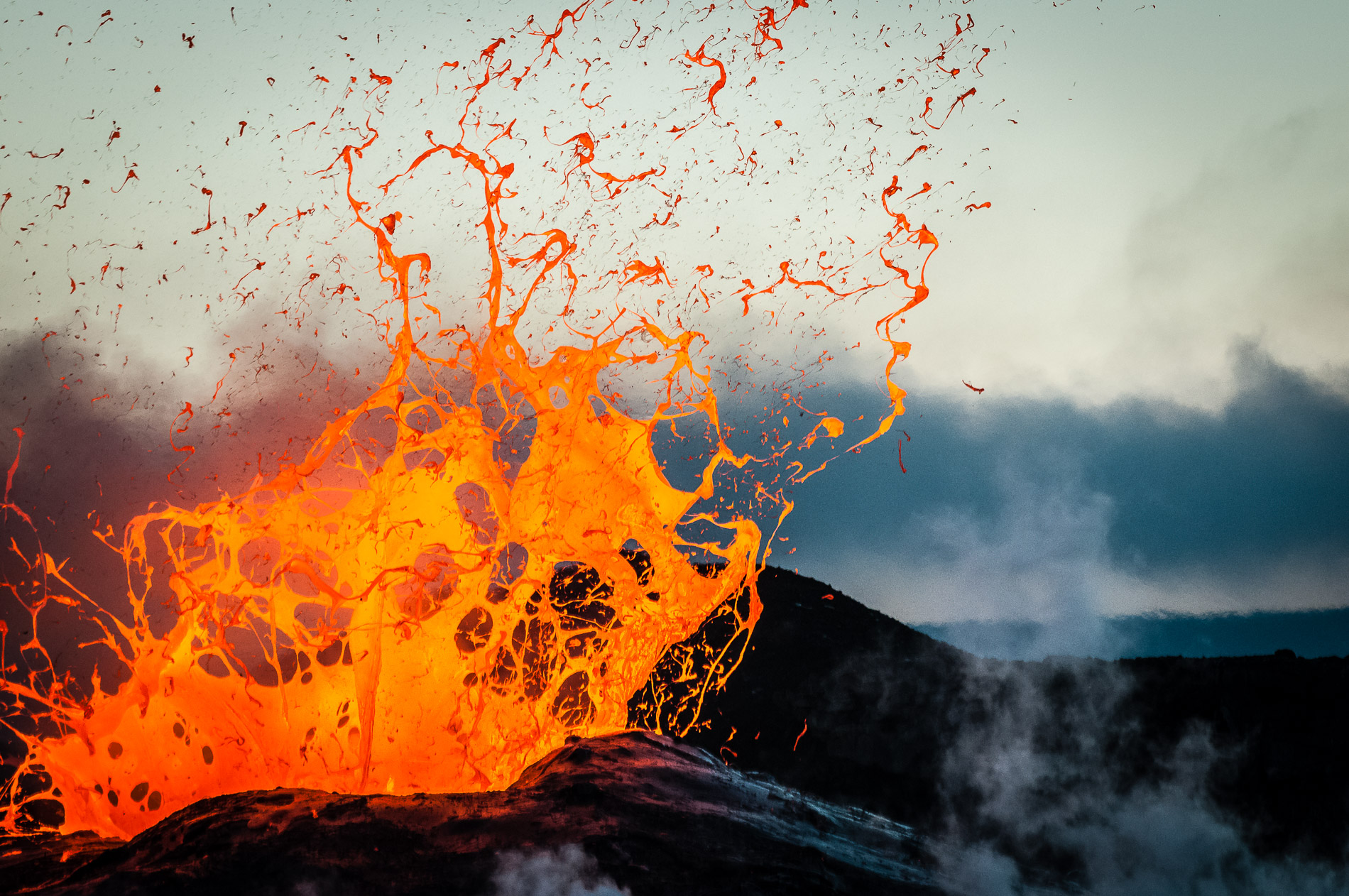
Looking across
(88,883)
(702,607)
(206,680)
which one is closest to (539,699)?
(702,607)

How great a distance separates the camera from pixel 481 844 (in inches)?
354

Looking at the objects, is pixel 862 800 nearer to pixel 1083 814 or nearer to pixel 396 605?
pixel 1083 814

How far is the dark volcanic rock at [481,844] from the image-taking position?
8297 mm

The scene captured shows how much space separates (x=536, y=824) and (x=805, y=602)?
32036 millimetres

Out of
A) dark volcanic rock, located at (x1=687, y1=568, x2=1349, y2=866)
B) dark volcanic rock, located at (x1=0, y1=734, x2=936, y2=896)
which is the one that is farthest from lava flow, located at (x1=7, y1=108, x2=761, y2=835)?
dark volcanic rock, located at (x1=687, y1=568, x2=1349, y2=866)

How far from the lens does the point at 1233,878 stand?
53.4 feet

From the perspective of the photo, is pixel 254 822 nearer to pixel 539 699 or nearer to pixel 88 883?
pixel 88 883

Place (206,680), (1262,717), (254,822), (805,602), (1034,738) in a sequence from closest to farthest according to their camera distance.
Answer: (254,822)
(206,680)
(1262,717)
(1034,738)
(805,602)

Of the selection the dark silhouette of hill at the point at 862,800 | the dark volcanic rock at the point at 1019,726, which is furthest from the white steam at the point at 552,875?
the dark volcanic rock at the point at 1019,726

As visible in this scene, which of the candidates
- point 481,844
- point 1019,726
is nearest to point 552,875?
point 481,844

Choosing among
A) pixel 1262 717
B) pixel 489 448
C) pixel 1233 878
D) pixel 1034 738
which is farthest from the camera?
pixel 1034 738

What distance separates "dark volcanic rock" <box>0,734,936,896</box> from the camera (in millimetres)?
8297

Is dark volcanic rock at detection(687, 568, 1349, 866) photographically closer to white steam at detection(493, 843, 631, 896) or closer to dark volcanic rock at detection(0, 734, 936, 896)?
dark volcanic rock at detection(0, 734, 936, 896)

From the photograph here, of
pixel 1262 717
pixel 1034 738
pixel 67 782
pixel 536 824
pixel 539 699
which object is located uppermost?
pixel 1262 717
